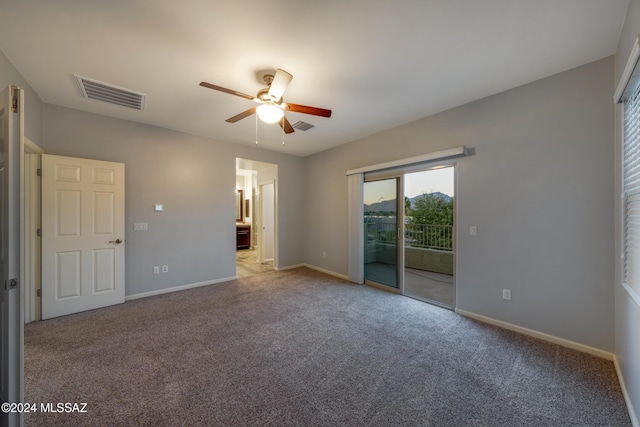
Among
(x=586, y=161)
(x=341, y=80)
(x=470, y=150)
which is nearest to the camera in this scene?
(x=586, y=161)

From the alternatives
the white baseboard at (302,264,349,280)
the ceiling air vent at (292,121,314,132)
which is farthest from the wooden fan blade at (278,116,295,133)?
the white baseboard at (302,264,349,280)

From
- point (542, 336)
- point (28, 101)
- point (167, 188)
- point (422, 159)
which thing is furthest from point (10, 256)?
point (542, 336)

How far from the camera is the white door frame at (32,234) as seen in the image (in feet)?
9.28

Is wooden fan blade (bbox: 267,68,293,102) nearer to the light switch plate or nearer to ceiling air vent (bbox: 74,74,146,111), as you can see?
ceiling air vent (bbox: 74,74,146,111)

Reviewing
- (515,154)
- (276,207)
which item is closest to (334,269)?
(276,207)

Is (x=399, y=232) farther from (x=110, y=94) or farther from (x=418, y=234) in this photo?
(x=110, y=94)

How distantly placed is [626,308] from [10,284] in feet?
13.4

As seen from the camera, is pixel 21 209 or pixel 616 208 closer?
pixel 21 209

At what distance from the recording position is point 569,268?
233cm

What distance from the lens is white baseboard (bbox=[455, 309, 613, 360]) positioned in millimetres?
2187

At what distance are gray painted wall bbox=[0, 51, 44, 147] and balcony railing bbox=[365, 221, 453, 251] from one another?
473 cm

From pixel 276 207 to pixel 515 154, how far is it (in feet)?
14.2

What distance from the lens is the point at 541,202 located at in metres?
2.49

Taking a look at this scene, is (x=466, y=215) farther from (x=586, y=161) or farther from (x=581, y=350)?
(x=581, y=350)
